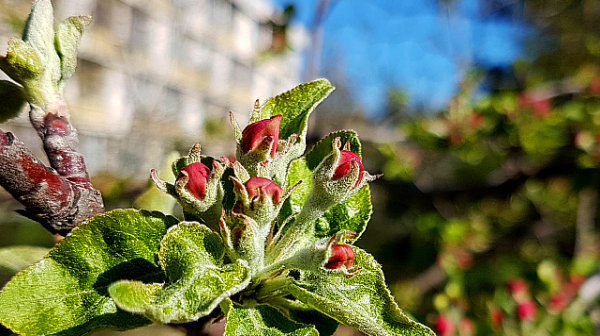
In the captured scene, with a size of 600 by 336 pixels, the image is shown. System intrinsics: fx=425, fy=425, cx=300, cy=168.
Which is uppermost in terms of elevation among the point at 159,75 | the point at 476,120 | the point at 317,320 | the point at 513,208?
the point at 159,75

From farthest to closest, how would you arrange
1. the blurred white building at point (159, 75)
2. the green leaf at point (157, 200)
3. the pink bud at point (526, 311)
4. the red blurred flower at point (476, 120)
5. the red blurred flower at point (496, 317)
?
1. the blurred white building at point (159, 75)
2. the red blurred flower at point (476, 120)
3. the red blurred flower at point (496, 317)
4. the pink bud at point (526, 311)
5. the green leaf at point (157, 200)

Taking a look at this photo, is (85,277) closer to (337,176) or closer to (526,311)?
(337,176)

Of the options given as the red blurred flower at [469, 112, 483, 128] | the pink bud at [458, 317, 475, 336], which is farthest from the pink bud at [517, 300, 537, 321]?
the red blurred flower at [469, 112, 483, 128]

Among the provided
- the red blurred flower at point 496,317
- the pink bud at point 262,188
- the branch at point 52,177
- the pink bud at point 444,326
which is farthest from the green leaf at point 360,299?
the red blurred flower at point 496,317

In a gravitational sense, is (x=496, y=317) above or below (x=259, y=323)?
below

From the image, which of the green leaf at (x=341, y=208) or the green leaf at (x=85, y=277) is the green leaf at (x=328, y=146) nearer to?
the green leaf at (x=341, y=208)

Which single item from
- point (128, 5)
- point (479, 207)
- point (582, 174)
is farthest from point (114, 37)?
point (582, 174)

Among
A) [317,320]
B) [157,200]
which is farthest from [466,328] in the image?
[157,200]
